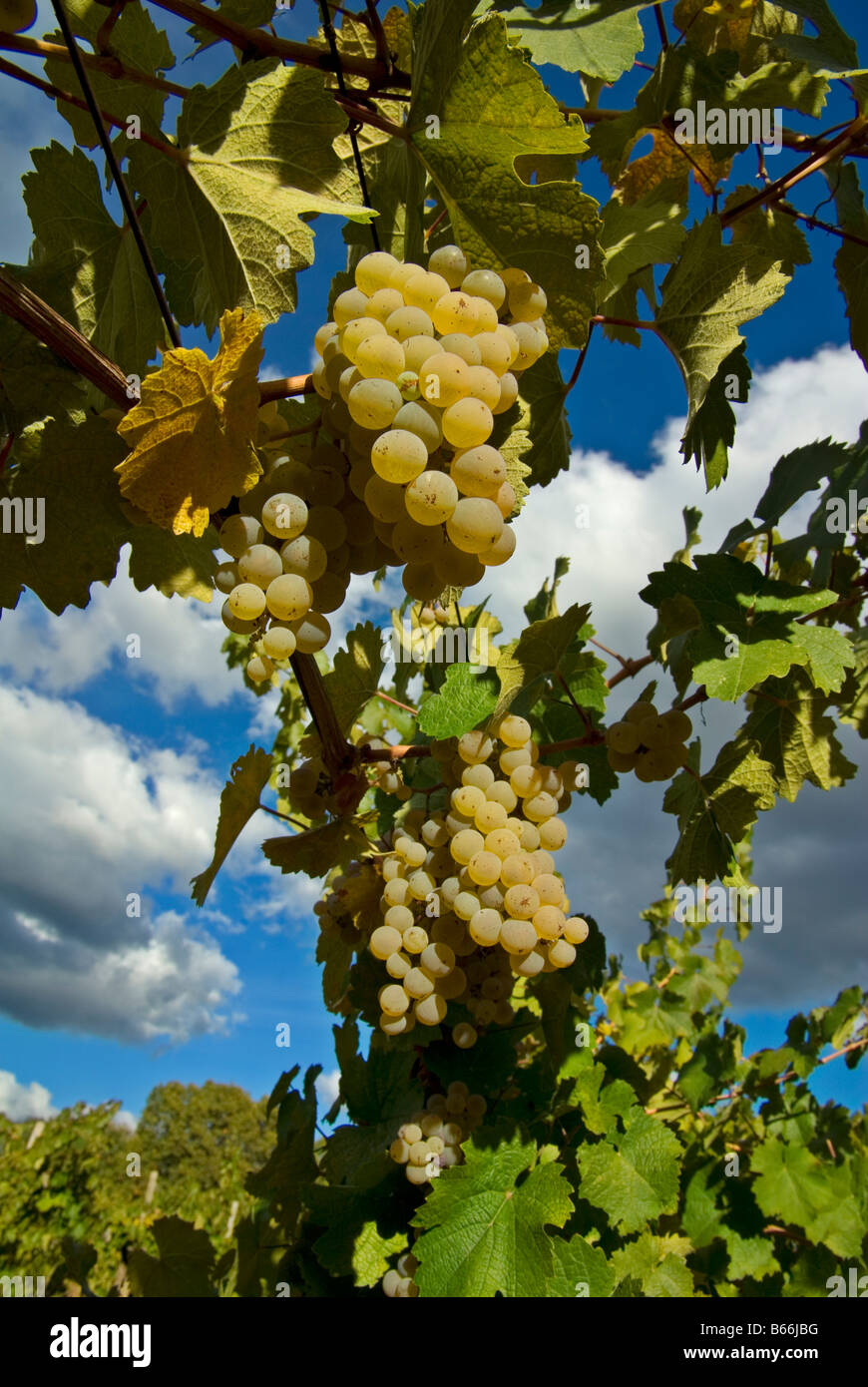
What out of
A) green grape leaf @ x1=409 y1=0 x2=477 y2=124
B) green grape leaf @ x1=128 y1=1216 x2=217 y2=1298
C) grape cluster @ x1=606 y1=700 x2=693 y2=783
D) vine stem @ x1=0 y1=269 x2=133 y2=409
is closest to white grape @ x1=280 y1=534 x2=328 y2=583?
vine stem @ x1=0 y1=269 x2=133 y2=409

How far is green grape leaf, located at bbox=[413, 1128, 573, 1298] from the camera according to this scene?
157cm

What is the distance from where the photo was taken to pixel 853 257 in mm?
1925

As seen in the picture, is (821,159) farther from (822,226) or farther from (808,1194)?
(808,1194)

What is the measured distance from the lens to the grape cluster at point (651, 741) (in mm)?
1591

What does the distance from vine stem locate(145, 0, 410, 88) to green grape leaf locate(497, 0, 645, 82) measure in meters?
0.25

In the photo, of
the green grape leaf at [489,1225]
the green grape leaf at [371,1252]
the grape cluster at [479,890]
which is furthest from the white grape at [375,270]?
the green grape leaf at [371,1252]

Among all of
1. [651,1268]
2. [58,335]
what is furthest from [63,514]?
[651,1268]

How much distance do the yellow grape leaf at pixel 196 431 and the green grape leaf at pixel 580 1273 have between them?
149 cm

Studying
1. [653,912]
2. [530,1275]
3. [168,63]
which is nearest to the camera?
[168,63]

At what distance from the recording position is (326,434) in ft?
3.61

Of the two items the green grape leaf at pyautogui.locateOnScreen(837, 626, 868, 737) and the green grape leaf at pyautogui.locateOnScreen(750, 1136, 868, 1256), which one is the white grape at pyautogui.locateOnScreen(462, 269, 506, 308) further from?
the green grape leaf at pyautogui.locateOnScreen(750, 1136, 868, 1256)

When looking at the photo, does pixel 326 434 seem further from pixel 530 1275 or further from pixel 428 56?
pixel 530 1275
